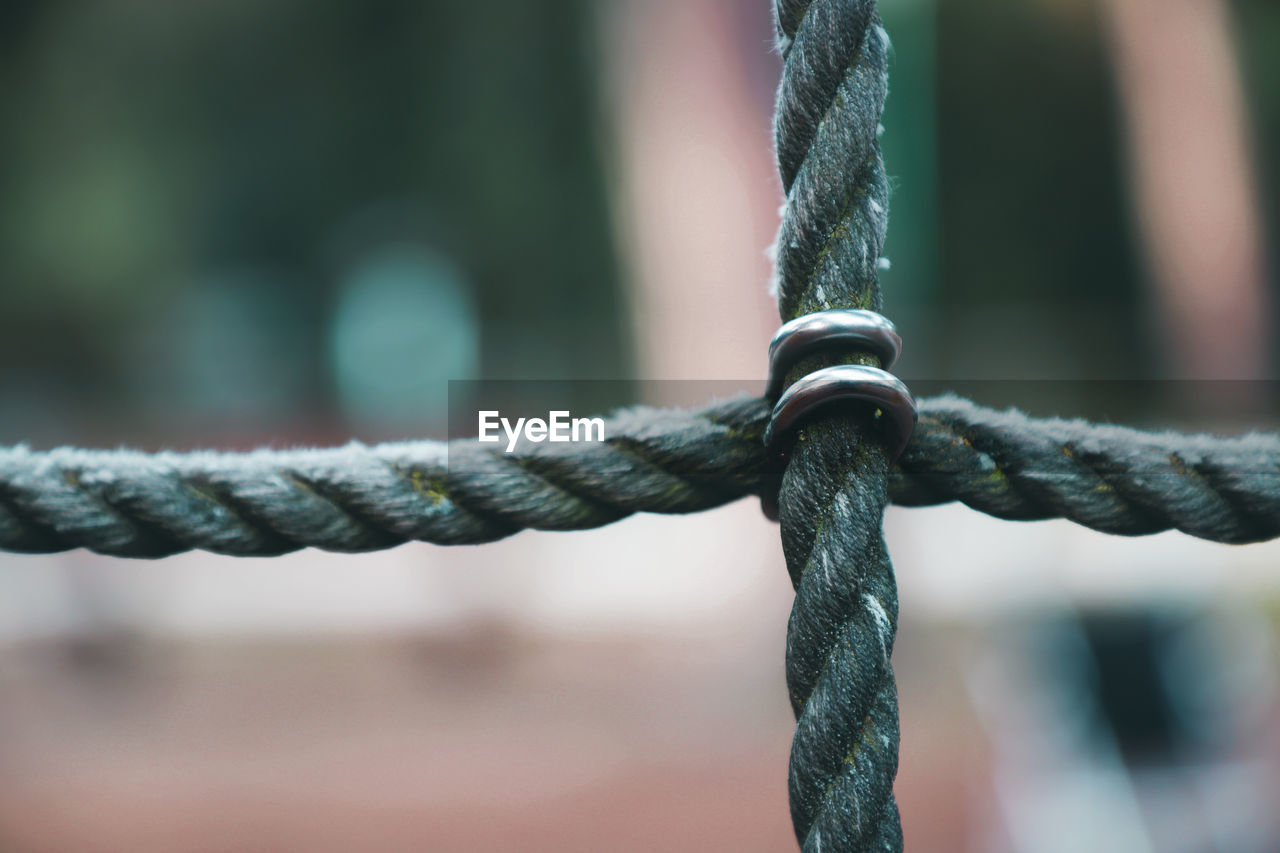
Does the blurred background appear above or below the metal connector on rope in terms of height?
above

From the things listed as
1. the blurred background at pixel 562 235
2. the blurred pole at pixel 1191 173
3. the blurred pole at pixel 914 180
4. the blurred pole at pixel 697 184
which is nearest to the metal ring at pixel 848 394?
the blurred background at pixel 562 235

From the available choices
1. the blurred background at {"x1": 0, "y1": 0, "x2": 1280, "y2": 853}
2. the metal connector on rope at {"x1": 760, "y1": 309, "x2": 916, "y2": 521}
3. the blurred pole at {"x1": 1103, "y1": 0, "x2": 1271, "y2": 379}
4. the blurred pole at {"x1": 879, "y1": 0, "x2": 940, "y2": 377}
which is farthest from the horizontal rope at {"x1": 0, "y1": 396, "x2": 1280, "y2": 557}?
the blurred pole at {"x1": 1103, "y1": 0, "x2": 1271, "y2": 379}

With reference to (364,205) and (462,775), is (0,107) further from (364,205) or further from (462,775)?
(462,775)

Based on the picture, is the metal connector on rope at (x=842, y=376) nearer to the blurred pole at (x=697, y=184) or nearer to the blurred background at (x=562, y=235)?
the blurred background at (x=562, y=235)

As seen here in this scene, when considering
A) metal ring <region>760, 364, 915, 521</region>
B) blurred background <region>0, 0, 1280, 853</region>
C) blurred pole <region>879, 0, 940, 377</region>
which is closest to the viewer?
metal ring <region>760, 364, 915, 521</region>

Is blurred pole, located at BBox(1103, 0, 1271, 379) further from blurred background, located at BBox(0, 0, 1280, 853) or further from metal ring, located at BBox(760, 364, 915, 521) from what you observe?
metal ring, located at BBox(760, 364, 915, 521)

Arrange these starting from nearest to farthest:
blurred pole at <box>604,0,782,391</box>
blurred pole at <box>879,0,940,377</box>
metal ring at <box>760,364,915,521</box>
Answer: metal ring at <box>760,364,915,521</box>, blurred pole at <box>604,0,782,391</box>, blurred pole at <box>879,0,940,377</box>

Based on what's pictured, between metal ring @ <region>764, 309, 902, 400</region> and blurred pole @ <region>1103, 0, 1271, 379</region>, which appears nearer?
metal ring @ <region>764, 309, 902, 400</region>

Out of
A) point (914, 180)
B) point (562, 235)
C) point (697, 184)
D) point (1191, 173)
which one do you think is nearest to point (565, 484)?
point (697, 184)
